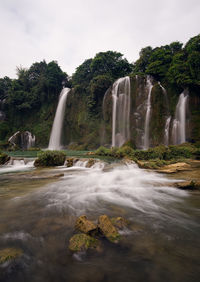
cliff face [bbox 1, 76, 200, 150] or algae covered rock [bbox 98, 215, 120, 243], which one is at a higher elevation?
cliff face [bbox 1, 76, 200, 150]

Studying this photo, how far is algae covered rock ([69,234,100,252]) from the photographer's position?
1.95 metres

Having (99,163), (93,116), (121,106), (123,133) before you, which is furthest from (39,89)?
(99,163)

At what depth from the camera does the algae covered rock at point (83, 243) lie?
195 centimetres

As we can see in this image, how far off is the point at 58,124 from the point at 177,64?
2803 centimetres

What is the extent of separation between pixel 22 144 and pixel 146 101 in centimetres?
2865

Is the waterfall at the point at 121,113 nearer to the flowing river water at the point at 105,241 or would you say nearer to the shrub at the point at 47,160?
the shrub at the point at 47,160

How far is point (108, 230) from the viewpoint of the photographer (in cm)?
224

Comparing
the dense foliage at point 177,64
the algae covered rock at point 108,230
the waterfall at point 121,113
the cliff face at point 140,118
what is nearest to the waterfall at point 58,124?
the cliff face at point 140,118

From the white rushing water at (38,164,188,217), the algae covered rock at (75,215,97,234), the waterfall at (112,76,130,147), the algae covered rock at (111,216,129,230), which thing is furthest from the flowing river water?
the waterfall at (112,76,130,147)

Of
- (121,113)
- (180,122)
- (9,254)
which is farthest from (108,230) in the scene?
(121,113)

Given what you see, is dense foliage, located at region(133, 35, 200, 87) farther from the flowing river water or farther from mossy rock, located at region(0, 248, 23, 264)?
mossy rock, located at region(0, 248, 23, 264)

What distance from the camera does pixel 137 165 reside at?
31.7 feet

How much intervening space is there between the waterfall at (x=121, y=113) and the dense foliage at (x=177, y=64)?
5.53 meters

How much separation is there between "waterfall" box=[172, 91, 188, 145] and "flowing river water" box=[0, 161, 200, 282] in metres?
18.1
